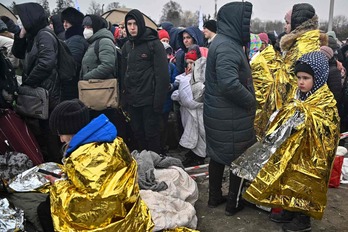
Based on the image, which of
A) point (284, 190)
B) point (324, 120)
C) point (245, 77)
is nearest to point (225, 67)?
point (245, 77)

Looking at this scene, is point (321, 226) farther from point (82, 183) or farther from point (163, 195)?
point (82, 183)

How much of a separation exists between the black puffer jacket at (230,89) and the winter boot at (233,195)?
23cm

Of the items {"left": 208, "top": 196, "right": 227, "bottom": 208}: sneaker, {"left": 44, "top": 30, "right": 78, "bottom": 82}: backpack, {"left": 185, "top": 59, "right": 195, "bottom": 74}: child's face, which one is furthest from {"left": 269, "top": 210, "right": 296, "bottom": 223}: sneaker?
{"left": 44, "top": 30, "right": 78, "bottom": 82}: backpack

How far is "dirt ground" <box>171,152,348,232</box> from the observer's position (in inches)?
141

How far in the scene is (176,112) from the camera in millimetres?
5668

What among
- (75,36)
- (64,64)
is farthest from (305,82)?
(75,36)

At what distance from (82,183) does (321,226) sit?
244cm

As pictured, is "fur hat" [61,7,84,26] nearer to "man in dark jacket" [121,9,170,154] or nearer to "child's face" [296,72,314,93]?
"man in dark jacket" [121,9,170,154]

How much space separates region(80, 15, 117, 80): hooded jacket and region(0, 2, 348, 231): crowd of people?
13 millimetres

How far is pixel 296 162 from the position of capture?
3143 millimetres

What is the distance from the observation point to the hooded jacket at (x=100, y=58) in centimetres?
472

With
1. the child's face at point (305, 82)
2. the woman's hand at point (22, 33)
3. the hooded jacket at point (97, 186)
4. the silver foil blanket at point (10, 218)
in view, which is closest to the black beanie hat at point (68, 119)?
the hooded jacket at point (97, 186)

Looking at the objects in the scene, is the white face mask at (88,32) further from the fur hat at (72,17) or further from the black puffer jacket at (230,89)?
the black puffer jacket at (230,89)

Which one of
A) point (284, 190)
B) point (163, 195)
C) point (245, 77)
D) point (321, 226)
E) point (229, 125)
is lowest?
point (321, 226)
